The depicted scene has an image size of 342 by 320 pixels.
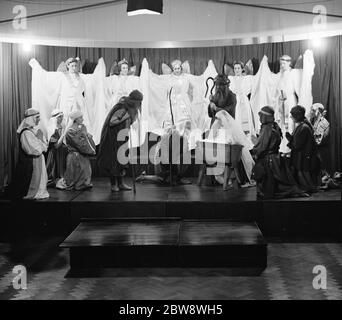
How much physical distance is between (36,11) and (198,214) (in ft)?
17.1

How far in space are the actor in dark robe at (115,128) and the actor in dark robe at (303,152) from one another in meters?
2.39

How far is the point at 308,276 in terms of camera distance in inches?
213

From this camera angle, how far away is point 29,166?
7.33 meters

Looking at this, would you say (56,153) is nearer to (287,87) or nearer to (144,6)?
(144,6)

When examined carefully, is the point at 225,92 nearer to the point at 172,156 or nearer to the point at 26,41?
the point at 172,156

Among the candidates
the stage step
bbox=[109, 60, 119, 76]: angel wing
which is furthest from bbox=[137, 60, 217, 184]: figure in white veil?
the stage step

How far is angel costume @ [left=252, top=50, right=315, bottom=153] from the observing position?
9.32 meters

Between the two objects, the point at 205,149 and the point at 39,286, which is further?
the point at 205,149

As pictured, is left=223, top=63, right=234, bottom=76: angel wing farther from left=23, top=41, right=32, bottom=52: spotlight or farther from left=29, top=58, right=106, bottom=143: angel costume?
left=23, top=41, right=32, bottom=52: spotlight

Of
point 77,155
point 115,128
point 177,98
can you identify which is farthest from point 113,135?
point 177,98

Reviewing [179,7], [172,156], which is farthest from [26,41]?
[172,156]

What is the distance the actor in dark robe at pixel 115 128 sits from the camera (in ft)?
25.0

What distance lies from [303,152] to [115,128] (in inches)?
114

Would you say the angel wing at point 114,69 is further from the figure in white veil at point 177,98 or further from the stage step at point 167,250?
the stage step at point 167,250
